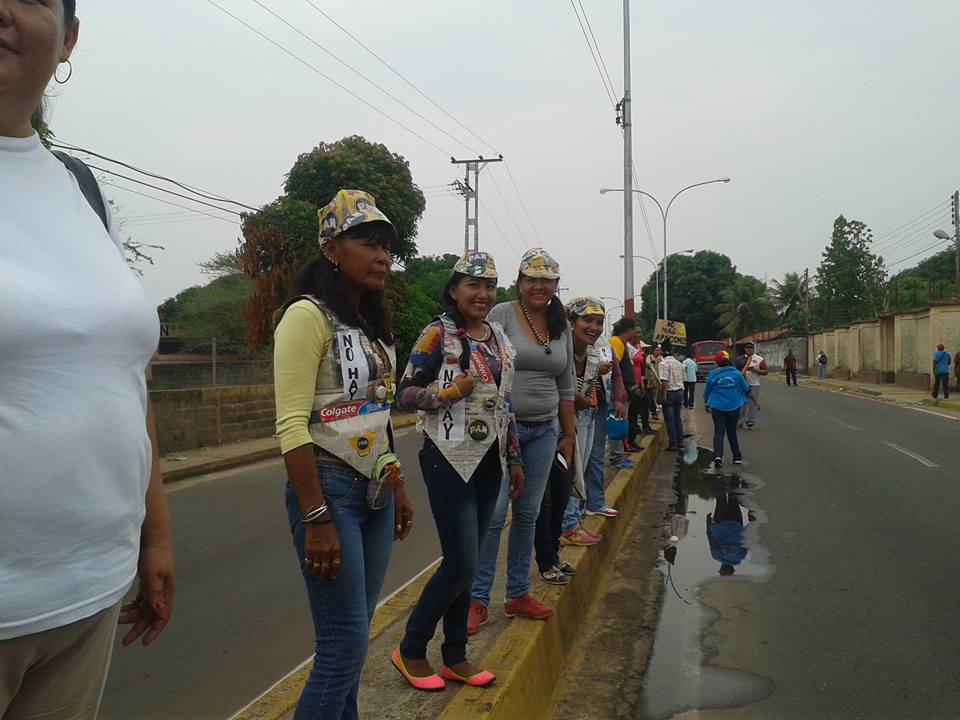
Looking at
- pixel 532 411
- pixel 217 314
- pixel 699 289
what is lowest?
pixel 532 411

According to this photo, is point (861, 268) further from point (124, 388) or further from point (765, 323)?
point (124, 388)

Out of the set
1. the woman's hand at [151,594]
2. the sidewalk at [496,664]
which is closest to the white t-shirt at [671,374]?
the sidewalk at [496,664]

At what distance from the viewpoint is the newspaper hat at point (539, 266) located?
13.7ft

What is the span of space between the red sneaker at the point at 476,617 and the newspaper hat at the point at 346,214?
2.14m

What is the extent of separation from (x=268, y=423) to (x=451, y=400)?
44.3ft

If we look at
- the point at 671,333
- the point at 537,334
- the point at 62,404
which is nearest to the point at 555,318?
the point at 537,334

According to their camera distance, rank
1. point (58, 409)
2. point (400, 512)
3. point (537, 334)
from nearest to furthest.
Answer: point (58, 409) → point (400, 512) → point (537, 334)

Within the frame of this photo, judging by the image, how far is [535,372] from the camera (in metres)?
4.03

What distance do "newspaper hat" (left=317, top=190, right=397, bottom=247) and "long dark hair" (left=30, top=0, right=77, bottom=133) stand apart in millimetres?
935

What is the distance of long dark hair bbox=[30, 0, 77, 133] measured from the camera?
1428 mm

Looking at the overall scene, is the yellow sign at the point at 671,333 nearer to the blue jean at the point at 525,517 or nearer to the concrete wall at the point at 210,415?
the concrete wall at the point at 210,415

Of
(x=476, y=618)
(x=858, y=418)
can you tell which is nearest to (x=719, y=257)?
(x=858, y=418)

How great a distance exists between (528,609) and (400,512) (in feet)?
5.04

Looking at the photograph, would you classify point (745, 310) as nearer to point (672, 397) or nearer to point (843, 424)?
point (843, 424)
